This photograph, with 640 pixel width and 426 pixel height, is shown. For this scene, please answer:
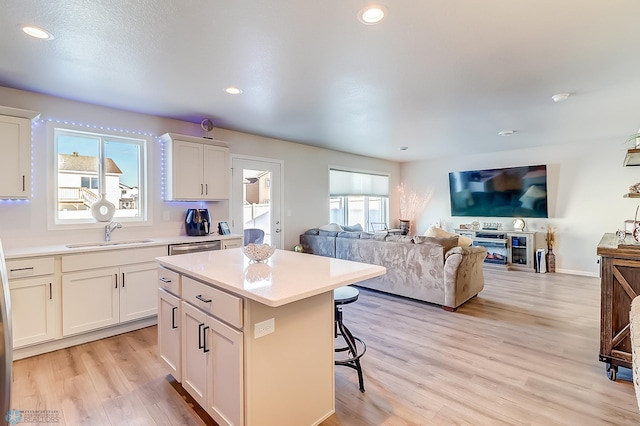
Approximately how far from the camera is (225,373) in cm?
165

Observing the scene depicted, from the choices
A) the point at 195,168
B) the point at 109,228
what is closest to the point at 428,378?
the point at 195,168

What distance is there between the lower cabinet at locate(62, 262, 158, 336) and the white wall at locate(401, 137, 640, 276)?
6138 millimetres

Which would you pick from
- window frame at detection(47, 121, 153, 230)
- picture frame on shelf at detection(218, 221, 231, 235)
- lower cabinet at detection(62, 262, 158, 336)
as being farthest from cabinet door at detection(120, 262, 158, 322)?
picture frame on shelf at detection(218, 221, 231, 235)

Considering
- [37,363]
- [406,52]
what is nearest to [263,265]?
[406,52]

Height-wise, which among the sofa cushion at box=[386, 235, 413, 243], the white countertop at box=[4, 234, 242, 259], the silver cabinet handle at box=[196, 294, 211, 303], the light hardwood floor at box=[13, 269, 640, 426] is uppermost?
the white countertop at box=[4, 234, 242, 259]

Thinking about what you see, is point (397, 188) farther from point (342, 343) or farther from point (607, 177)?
point (342, 343)

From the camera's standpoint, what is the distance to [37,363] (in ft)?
8.66

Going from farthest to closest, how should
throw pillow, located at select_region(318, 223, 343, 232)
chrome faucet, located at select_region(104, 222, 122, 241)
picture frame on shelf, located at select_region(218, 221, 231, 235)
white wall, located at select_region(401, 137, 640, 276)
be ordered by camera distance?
throw pillow, located at select_region(318, 223, 343, 232) < white wall, located at select_region(401, 137, 640, 276) < picture frame on shelf, located at select_region(218, 221, 231, 235) < chrome faucet, located at select_region(104, 222, 122, 241)

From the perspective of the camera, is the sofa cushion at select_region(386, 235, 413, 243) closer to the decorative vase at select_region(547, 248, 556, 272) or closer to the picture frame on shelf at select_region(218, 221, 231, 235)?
the picture frame on shelf at select_region(218, 221, 231, 235)

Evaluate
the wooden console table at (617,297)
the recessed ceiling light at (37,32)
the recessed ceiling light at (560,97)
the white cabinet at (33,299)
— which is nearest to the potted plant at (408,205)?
the recessed ceiling light at (560,97)

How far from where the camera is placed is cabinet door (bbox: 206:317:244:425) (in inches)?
60.7

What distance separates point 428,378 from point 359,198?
5.00 m

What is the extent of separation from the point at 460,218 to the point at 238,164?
17.1 ft

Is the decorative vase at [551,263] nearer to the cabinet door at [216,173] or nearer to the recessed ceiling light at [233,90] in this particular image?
the cabinet door at [216,173]
